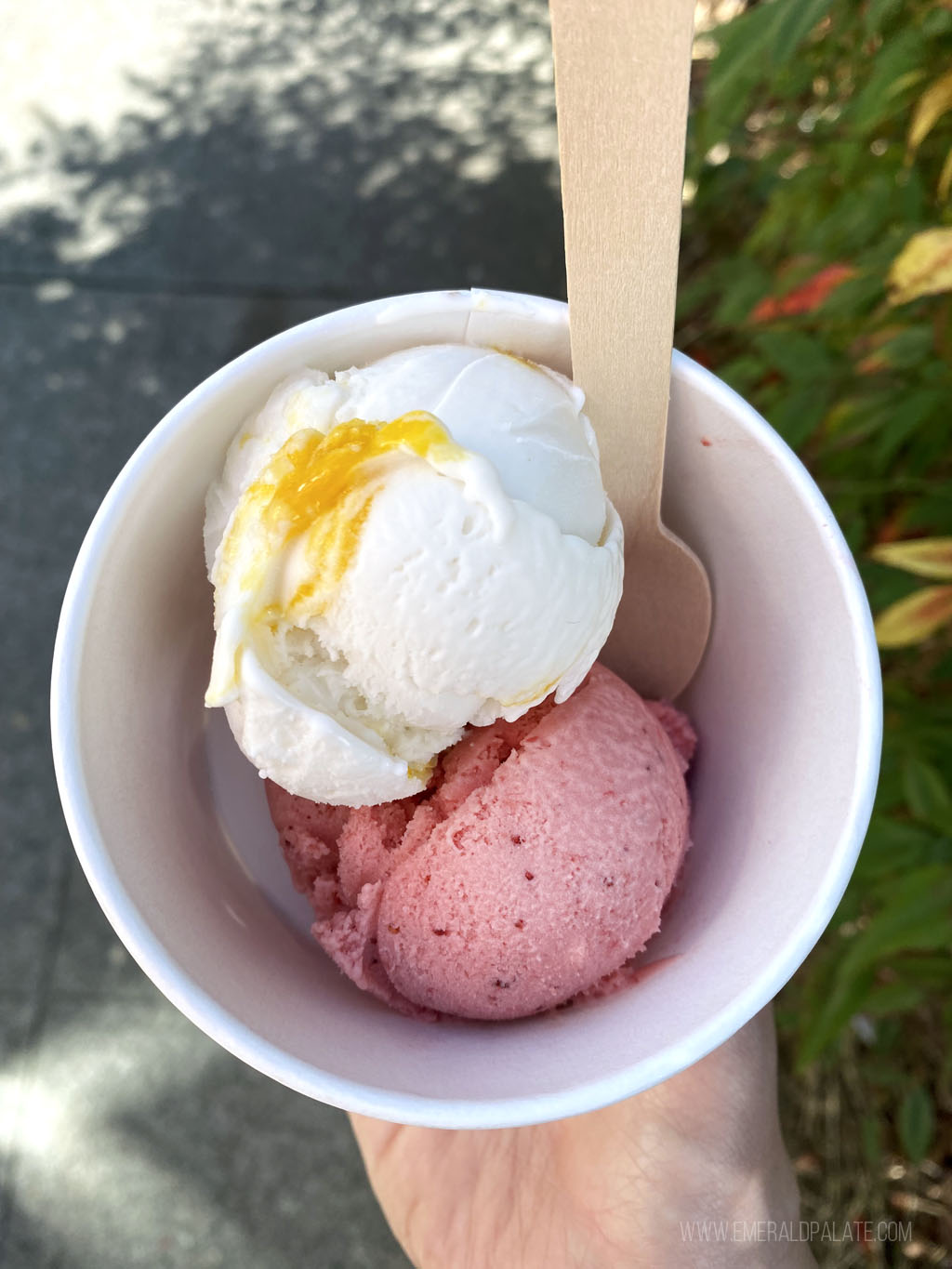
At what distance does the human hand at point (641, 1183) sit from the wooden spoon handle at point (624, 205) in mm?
692

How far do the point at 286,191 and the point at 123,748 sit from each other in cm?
166

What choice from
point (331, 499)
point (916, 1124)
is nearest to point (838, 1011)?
point (916, 1124)

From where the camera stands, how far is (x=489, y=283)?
1.97 metres

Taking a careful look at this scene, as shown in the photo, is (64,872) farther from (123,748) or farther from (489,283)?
(489,283)

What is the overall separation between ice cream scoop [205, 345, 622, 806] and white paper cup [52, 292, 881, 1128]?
7 centimetres

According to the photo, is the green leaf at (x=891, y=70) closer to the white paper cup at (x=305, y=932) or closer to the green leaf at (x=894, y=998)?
the white paper cup at (x=305, y=932)

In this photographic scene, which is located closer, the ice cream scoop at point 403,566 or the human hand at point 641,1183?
the ice cream scoop at point 403,566

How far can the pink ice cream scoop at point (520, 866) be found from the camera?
0.80 metres

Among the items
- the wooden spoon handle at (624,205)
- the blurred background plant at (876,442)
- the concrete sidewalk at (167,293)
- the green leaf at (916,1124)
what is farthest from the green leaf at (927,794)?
the concrete sidewalk at (167,293)

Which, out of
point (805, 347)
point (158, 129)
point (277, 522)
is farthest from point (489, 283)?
point (277, 522)

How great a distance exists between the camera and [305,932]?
932 millimetres

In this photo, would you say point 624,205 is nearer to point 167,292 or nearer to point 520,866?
point 520,866

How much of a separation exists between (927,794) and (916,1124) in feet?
2.30

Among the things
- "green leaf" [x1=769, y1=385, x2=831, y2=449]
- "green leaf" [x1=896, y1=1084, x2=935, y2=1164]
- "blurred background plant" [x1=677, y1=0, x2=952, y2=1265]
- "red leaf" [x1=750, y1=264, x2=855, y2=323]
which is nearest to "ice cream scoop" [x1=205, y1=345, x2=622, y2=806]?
"blurred background plant" [x1=677, y1=0, x2=952, y2=1265]
